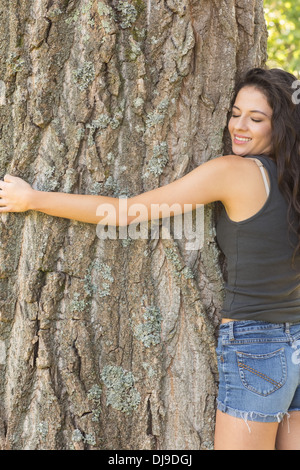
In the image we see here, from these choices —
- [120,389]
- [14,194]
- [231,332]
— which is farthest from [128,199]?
[120,389]

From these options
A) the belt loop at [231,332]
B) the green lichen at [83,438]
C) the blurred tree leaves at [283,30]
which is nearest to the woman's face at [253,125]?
the belt loop at [231,332]

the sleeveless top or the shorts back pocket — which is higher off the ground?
the sleeveless top

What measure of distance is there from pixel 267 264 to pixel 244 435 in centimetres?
67

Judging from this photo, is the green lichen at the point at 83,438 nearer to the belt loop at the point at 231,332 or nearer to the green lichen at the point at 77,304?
the green lichen at the point at 77,304

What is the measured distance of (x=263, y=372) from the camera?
6.68 ft

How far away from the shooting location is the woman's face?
222 cm

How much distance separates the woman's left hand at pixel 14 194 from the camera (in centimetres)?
209

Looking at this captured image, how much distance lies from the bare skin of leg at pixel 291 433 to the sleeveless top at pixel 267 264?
447 mm

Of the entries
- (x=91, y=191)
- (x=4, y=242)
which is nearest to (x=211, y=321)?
(x=91, y=191)

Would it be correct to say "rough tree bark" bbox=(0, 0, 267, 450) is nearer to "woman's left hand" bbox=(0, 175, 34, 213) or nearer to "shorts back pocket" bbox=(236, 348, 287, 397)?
"woman's left hand" bbox=(0, 175, 34, 213)

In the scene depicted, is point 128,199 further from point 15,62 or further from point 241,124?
point 15,62

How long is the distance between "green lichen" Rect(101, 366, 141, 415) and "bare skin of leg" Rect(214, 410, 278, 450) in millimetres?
377

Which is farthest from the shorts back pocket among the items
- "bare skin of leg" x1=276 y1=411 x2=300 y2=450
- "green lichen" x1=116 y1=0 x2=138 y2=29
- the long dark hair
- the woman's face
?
"green lichen" x1=116 y1=0 x2=138 y2=29

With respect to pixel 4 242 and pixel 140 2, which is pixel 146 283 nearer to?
pixel 4 242
